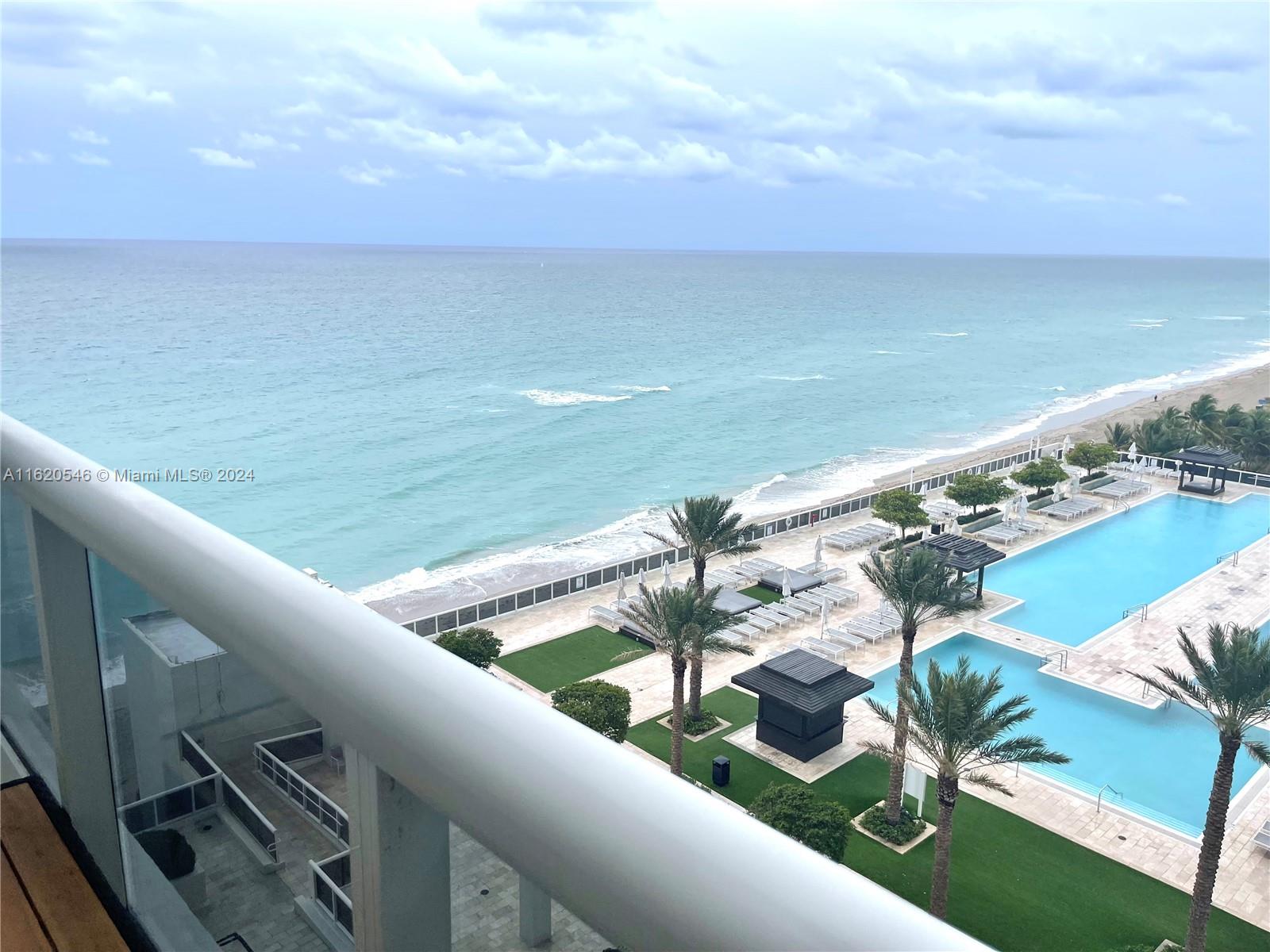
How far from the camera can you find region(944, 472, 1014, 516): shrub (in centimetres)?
2967

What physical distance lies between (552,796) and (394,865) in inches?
17.5

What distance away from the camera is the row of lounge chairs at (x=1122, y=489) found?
3319 centimetres

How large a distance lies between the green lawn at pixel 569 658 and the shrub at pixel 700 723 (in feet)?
8.73

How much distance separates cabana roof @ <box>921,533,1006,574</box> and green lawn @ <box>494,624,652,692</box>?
7661 millimetres

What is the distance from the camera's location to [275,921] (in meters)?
1.64

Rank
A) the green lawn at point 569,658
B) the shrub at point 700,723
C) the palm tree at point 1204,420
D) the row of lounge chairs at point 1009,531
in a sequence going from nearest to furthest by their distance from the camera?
1. the shrub at point 700,723
2. the green lawn at point 569,658
3. the row of lounge chairs at point 1009,531
4. the palm tree at point 1204,420

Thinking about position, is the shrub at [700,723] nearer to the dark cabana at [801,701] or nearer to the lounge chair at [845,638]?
the dark cabana at [801,701]

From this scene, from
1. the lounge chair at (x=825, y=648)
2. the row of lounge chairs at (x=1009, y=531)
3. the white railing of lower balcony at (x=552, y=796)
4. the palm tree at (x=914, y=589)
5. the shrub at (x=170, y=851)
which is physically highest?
the white railing of lower balcony at (x=552, y=796)

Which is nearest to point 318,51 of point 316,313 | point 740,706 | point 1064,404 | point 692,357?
point 316,313

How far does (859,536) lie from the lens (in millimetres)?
28734

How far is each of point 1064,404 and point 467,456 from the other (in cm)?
4252

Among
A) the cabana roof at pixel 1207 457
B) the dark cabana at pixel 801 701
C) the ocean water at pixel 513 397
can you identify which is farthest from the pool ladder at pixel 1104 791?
the cabana roof at pixel 1207 457

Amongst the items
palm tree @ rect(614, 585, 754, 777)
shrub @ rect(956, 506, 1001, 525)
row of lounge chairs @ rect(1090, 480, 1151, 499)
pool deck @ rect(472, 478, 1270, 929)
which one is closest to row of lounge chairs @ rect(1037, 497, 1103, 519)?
pool deck @ rect(472, 478, 1270, 929)

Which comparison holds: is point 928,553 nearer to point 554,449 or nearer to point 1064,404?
point 554,449
